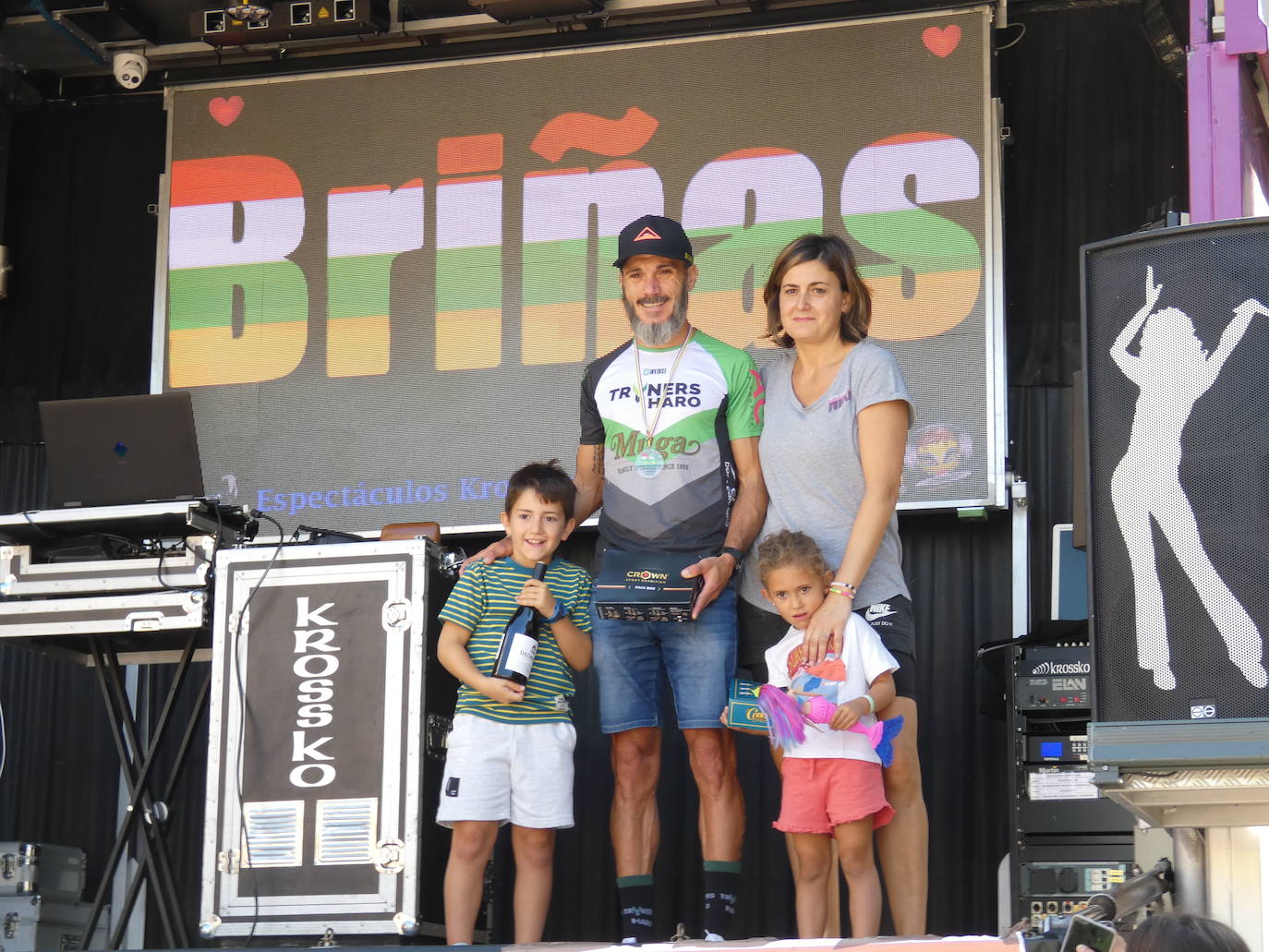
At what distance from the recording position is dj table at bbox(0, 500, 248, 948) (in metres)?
4.11

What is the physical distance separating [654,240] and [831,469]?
691mm

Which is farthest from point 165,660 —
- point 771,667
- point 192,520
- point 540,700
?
point 771,667

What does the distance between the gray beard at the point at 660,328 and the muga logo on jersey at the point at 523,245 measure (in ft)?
4.98

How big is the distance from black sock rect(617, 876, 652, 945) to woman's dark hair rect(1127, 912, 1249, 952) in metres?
2.07

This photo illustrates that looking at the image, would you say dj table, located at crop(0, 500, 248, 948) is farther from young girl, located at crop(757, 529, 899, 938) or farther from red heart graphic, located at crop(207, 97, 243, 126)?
red heart graphic, located at crop(207, 97, 243, 126)

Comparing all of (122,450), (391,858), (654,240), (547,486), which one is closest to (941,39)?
(654,240)

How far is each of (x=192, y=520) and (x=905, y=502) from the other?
7.26 ft

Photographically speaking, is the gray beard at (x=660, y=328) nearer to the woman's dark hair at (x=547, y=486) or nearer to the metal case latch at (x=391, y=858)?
the woman's dark hair at (x=547, y=486)

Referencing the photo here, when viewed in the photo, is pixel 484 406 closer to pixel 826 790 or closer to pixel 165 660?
pixel 165 660

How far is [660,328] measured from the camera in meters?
3.99

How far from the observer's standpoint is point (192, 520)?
4105 mm

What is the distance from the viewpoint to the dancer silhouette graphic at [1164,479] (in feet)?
8.04

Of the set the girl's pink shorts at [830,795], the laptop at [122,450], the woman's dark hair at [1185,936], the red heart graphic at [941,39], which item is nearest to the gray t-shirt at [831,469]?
the girl's pink shorts at [830,795]

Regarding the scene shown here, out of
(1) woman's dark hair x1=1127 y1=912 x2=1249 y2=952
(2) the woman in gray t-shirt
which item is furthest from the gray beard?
(1) woman's dark hair x1=1127 y1=912 x2=1249 y2=952
